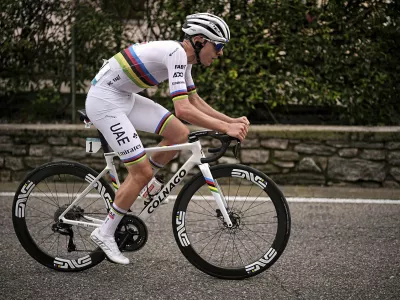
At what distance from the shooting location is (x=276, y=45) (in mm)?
8062

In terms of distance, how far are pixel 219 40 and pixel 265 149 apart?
10.2 ft

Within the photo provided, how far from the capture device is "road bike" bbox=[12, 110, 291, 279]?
14.5ft

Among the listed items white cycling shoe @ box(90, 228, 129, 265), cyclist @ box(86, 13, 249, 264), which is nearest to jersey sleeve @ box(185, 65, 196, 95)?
cyclist @ box(86, 13, 249, 264)

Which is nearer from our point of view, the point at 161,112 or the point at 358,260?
the point at 161,112

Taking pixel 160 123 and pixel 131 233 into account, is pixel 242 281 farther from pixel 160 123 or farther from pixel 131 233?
pixel 160 123

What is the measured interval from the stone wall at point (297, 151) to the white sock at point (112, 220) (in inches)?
112

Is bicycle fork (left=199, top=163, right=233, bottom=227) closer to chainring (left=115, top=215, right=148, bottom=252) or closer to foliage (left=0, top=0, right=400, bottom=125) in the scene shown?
chainring (left=115, top=215, right=148, bottom=252)

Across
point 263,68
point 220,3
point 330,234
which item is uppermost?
point 220,3

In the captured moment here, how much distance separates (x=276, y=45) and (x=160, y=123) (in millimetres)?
3945

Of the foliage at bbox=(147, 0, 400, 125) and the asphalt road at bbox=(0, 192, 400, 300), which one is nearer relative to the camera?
the asphalt road at bbox=(0, 192, 400, 300)

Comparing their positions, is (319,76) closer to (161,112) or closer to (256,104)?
(256,104)

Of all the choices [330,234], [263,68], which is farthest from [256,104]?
[330,234]

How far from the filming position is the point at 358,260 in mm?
4910

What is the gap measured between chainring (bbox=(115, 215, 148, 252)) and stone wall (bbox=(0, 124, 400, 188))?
2.82 metres
